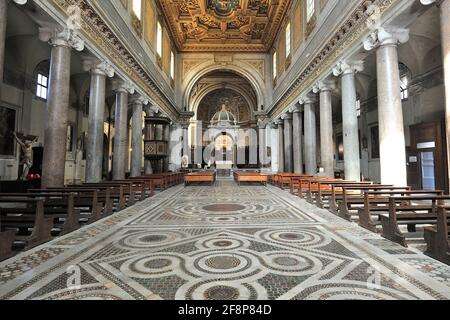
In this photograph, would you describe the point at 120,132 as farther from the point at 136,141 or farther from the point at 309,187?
the point at 309,187

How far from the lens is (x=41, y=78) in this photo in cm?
1173

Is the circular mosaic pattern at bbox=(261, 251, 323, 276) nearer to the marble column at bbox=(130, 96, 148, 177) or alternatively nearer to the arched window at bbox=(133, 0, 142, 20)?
the marble column at bbox=(130, 96, 148, 177)

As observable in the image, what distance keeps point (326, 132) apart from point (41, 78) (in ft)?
45.6

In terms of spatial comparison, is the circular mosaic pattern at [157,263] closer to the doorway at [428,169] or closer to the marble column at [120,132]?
the marble column at [120,132]

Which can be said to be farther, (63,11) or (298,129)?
(298,129)

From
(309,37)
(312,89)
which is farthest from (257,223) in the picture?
(309,37)

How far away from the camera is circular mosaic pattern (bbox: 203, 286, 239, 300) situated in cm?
202

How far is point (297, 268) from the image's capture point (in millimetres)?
2604

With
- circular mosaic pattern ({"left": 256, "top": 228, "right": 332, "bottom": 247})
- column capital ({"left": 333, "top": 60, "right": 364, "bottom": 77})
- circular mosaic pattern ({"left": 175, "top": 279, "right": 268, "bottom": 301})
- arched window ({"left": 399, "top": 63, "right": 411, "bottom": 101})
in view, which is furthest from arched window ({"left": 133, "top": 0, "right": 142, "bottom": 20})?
circular mosaic pattern ({"left": 175, "top": 279, "right": 268, "bottom": 301})

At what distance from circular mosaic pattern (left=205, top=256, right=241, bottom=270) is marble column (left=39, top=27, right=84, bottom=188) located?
5.89 meters

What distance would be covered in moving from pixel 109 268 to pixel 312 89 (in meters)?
12.2

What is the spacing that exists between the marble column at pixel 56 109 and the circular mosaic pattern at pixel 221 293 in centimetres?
637

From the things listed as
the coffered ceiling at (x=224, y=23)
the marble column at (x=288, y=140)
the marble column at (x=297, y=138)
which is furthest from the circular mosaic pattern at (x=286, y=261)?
the coffered ceiling at (x=224, y=23)
